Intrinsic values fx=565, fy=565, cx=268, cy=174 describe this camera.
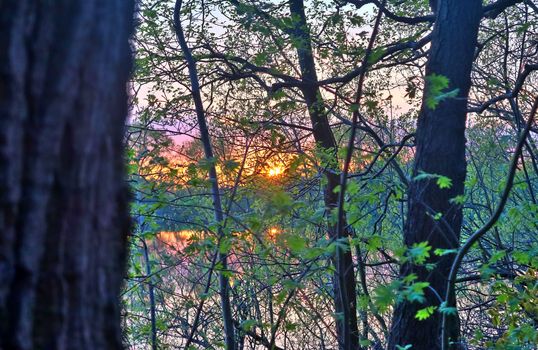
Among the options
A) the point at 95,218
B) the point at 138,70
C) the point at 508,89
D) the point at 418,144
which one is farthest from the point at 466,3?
the point at 95,218

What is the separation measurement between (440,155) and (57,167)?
411 centimetres

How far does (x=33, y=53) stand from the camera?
0.90m

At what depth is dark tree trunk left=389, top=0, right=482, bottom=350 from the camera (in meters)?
4.59

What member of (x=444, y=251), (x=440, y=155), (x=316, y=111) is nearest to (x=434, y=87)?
(x=444, y=251)

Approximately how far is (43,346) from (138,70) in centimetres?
528

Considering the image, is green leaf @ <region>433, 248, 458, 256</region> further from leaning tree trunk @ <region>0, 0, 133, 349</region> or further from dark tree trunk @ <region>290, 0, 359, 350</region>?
dark tree trunk @ <region>290, 0, 359, 350</region>

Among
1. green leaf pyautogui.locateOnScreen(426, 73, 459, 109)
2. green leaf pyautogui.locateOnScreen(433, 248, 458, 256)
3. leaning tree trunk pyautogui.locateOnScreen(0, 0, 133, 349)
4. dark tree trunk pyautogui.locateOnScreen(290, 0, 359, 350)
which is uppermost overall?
dark tree trunk pyautogui.locateOnScreen(290, 0, 359, 350)

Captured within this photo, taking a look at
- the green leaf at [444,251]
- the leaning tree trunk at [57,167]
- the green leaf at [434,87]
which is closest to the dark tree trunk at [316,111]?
the green leaf at [444,251]

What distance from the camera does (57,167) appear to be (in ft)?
3.03

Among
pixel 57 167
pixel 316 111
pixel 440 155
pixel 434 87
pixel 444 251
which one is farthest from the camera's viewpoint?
pixel 316 111

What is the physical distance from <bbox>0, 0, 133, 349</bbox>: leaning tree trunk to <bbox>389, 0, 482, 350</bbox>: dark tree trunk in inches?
152

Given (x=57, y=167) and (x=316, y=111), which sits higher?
(x=316, y=111)

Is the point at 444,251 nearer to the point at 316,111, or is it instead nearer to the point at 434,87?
the point at 434,87

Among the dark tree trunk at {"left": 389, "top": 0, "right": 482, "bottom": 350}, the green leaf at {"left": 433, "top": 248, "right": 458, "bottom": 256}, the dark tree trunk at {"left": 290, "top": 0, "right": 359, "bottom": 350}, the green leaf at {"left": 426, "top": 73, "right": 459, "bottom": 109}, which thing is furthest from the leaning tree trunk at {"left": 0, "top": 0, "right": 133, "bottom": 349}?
the dark tree trunk at {"left": 290, "top": 0, "right": 359, "bottom": 350}
